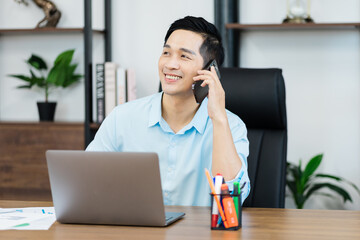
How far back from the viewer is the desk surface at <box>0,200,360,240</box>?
1.37 metres

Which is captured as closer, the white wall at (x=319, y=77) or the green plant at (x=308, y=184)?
the green plant at (x=308, y=184)

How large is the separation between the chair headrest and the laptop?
2.41 feet

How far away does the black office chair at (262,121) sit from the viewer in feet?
6.60

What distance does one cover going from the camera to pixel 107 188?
1421mm

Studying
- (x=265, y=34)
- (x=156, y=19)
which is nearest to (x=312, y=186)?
(x=265, y=34)

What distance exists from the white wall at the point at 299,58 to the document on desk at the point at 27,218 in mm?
1822

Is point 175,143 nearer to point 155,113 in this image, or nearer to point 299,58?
point 155,113

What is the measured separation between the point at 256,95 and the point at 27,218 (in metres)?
0.91

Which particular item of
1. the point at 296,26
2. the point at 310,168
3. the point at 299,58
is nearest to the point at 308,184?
the point at 310,168

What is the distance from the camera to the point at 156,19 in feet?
11.2

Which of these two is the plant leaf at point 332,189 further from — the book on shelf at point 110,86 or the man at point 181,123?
the man at point 181,123

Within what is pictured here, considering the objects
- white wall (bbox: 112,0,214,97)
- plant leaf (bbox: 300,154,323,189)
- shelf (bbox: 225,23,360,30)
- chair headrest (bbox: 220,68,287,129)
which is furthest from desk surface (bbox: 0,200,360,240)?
white wall (bbox: 112,0,214,97)

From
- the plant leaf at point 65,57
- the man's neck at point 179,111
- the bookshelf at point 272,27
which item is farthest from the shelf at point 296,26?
the man's neck at point 179,111

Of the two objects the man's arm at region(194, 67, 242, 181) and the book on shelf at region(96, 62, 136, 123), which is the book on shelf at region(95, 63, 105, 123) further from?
the man's arm at region(194, 67, 242, 181)
